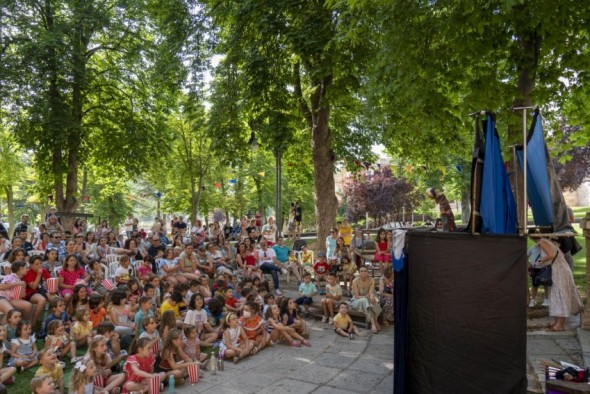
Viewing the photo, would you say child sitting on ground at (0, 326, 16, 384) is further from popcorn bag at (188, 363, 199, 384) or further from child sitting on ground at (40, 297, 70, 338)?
popcorn bag at (188, 363, 199, 384)

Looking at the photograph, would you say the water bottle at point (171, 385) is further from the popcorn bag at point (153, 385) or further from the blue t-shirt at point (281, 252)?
the blue t-shirt at point (281, 252)

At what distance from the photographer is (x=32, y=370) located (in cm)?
677

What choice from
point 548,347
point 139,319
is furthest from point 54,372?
point 548,347

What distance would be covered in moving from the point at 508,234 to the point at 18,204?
54.5 m

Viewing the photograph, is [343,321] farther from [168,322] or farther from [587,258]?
[587,258]

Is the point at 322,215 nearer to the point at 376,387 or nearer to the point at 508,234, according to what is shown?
the point at 376,387

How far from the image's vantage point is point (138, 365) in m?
6.16

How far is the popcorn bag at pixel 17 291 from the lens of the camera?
7.94 metres

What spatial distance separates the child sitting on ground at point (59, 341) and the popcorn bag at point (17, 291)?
5.41 feet

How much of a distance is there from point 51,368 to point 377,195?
1082 inches

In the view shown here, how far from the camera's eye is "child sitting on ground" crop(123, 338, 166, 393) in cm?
598

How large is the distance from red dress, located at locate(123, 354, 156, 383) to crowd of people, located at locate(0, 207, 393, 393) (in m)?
0.01

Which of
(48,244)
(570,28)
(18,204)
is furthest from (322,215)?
(18,204)

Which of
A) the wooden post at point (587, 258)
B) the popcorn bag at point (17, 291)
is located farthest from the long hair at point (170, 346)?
the wooden post at point (587, 258)
